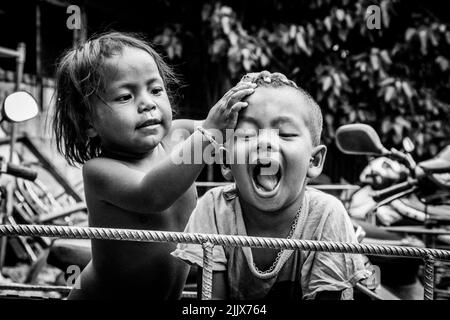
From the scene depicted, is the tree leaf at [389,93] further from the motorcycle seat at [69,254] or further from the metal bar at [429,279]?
the metal bar at [429,279]

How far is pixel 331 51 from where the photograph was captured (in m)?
6.30

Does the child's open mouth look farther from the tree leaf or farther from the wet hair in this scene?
the tree leaf

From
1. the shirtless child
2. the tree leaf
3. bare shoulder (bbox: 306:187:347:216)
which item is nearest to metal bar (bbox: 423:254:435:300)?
bare shoulder (bbox: 306:187:347:216)

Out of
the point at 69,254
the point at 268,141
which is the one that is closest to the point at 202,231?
the point at 268,141

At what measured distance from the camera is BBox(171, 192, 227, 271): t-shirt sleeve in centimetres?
151

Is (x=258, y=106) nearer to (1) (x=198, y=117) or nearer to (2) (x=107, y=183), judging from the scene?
(2) (x=107, y=183)

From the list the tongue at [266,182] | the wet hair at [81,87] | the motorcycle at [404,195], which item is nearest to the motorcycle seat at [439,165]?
the motorcycle at [404,195]

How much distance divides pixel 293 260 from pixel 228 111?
1.42 feet

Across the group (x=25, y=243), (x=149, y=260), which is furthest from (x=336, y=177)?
(x=149, y=260)

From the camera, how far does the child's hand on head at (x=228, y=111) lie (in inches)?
56.5

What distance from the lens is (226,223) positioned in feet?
5.11

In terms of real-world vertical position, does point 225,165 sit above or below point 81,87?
below

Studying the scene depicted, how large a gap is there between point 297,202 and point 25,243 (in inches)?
152

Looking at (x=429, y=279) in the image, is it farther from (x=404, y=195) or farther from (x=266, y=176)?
(x=404, y=195)
